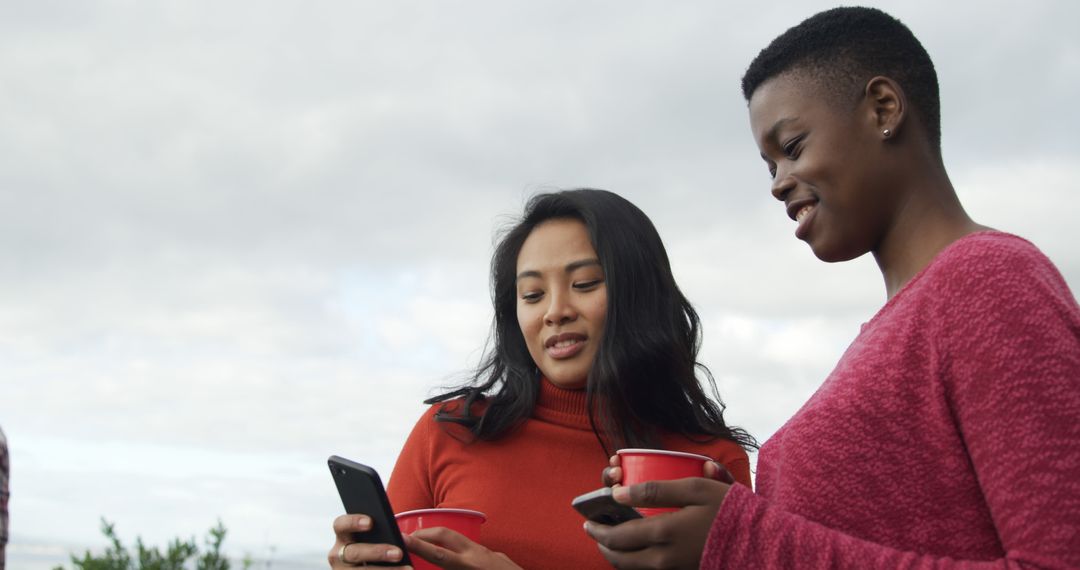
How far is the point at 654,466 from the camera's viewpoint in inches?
100

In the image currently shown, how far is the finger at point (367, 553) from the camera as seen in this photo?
289cm

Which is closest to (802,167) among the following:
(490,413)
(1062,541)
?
(1062,541)

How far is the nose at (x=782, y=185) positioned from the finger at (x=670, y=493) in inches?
29.7

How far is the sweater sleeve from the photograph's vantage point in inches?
163

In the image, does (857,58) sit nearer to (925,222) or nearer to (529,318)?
(925,222)

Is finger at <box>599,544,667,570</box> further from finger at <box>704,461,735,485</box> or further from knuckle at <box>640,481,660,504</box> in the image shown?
finger at <box>704,461,735,485</box>

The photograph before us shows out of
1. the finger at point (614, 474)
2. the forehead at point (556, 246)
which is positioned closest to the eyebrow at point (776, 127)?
the finger at point (614, 474)

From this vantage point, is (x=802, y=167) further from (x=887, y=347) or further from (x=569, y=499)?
(x=569, y=499)

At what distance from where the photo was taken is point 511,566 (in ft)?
10.8

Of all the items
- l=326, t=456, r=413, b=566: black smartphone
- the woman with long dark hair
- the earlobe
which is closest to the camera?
the earlobe

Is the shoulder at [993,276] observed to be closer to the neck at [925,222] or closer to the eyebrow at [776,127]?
the neck at [925,222]

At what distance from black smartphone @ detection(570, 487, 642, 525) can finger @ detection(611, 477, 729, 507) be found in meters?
0.04

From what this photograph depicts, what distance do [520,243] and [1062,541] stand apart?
3.15 metres

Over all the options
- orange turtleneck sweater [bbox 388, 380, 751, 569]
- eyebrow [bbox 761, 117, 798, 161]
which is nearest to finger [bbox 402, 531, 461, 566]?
orange turtleneck sweater [bbox 388, 380, 751, 569]
